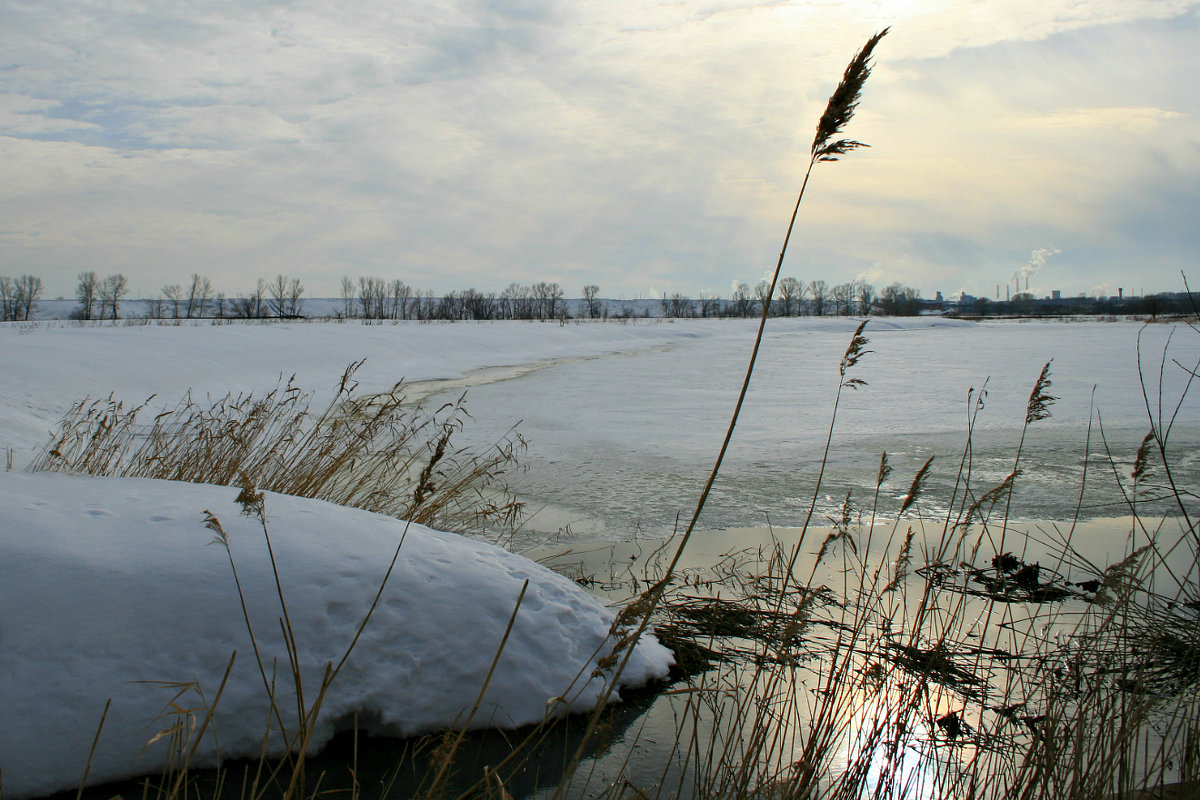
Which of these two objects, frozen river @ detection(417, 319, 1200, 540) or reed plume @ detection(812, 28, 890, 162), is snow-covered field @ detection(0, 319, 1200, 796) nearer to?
frozen river @ detection(417, 319, 1200, 540)

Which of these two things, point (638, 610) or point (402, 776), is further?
point (402, 776)

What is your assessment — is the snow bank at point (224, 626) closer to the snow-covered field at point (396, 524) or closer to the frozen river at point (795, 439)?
the snow-covered field at point (396, 524)

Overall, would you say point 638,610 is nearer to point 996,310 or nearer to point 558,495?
point 558,495

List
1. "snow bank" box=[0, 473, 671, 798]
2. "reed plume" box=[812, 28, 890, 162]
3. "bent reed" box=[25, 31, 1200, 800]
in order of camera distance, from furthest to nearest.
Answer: "snow bank" box=[0, 473, 671, 798]
"bent reed" box=[25, 31, 1200, 800]
"reed plume" box=[812, 28, 890, 162]

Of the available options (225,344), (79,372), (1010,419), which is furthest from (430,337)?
(1010,419)

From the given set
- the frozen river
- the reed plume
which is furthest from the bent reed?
the frozen river

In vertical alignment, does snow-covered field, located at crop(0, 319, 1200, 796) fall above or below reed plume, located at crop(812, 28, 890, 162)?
below

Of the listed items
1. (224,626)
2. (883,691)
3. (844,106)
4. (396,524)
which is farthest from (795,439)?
(844,106)

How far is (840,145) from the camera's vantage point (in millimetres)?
1130

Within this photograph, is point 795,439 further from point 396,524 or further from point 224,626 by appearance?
point 224,626

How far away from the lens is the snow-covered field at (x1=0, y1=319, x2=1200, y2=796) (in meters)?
2.30

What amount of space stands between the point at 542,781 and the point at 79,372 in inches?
445

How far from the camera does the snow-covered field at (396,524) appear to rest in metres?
2.30

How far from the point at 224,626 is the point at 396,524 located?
3.50ft
